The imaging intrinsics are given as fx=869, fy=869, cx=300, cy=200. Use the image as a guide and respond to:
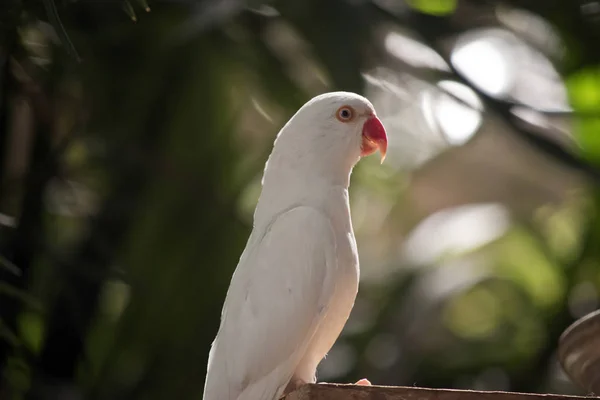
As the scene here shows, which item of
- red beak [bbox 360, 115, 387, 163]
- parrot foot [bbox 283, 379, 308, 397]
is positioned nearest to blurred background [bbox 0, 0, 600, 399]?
red beak [bbox 360, 115, 387, 163]

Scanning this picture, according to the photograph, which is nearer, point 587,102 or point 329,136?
point 329,136

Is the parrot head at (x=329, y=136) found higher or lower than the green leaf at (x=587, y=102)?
higher

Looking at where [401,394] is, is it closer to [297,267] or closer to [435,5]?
[297,267]

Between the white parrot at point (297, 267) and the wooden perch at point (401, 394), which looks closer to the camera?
the wooden perch at point (401, 394)

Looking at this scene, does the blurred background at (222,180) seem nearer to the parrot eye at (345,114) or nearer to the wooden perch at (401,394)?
the parrot eye at (345,114)

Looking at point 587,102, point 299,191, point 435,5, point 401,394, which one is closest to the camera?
point 401,394

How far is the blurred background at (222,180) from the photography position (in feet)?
9.18

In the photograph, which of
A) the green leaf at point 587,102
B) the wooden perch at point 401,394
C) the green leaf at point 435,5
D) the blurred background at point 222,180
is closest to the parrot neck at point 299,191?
the wooden perch at point 401,394

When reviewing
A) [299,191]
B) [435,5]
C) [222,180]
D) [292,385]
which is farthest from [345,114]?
[222,180]

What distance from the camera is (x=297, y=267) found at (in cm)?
157

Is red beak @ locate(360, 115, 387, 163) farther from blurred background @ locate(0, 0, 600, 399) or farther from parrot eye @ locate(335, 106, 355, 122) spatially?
blurred background @ locate(0, 0, 600, 399)

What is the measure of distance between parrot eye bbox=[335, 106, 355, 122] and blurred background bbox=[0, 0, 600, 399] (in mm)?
833

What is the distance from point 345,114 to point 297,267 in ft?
1.12

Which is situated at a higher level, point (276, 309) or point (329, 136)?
point (329, 136)
